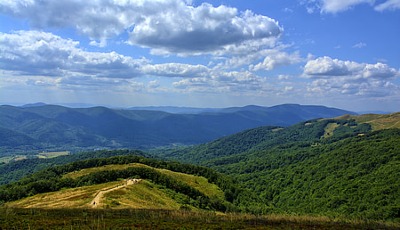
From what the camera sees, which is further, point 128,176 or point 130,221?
point 128,176

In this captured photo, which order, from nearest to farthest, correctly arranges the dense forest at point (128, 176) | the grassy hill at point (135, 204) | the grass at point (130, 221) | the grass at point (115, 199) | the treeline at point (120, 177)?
the grass at point (130, 221)
the grassy hill at point (135, 204)
the grass at point (115, 199)
the treeline at point (120, 177)
the dense forest at point (128, 176)

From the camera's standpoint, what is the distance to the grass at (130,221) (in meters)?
56.7

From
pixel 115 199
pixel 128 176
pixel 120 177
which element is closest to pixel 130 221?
pixel 115 199

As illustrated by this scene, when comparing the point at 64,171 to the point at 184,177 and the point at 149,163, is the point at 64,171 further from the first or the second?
the point at 184,177

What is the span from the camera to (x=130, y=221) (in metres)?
63.5

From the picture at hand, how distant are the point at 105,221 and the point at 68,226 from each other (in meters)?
7.96

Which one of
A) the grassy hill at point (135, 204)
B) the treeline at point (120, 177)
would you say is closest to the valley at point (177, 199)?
the treeline at point (120, 177)

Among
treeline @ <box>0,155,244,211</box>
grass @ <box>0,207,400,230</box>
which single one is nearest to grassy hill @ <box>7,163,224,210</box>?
treeline @ <box>0,155,244,211</box>

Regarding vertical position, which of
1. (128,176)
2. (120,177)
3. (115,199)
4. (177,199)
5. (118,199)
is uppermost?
(115,199)

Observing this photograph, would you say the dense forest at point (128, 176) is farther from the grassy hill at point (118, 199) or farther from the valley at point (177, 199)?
the grassy hill at point (118, 199)

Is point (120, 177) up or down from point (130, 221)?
down

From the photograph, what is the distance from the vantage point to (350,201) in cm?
17475

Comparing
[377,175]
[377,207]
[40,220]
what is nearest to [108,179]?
[40,220]

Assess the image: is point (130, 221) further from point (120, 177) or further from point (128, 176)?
point (128, 176)
